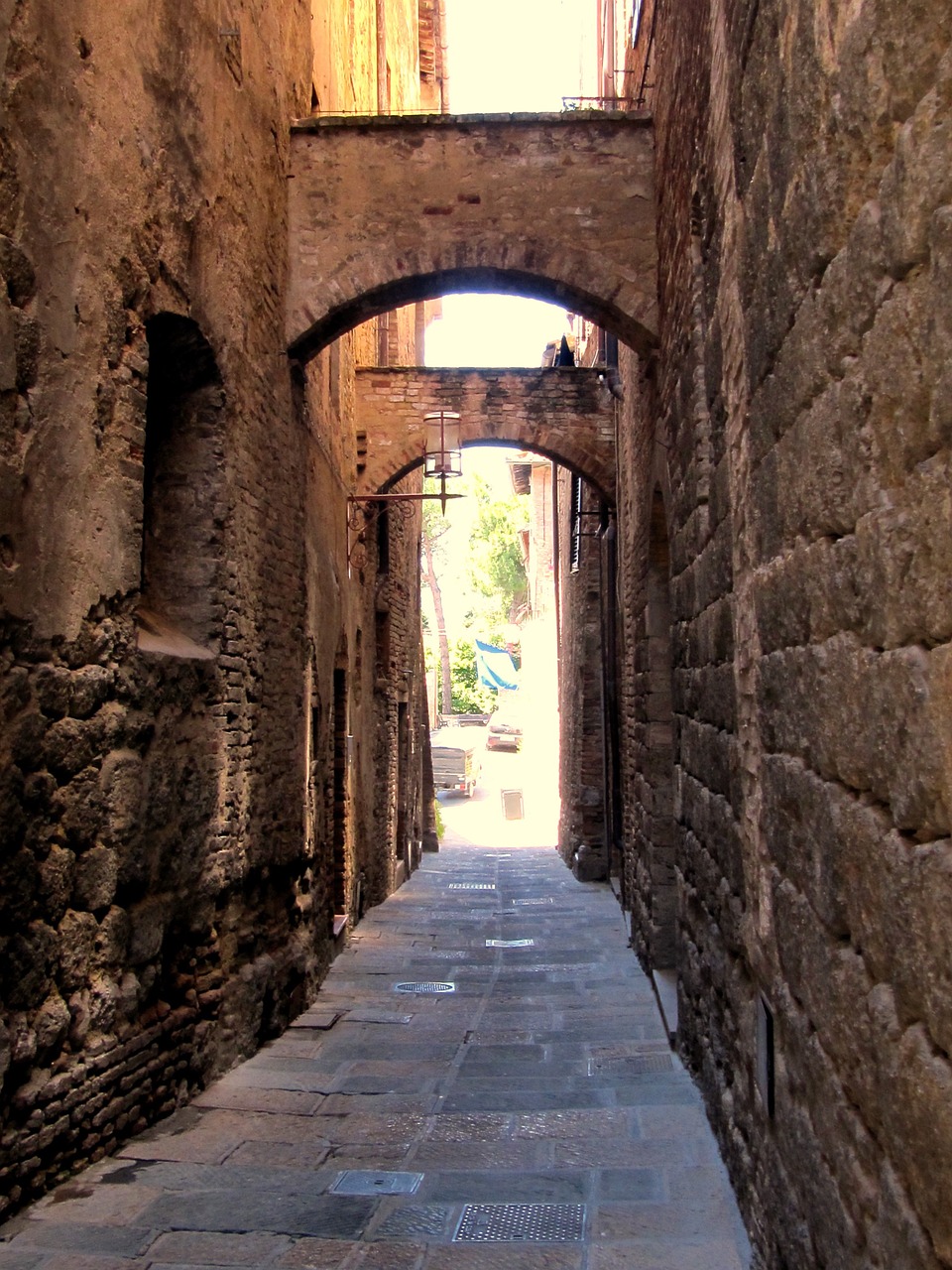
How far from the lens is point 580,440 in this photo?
1161 cm

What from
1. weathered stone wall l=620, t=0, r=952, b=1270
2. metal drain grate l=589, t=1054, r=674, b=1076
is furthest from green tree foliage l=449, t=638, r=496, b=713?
weathered stone wall l=620, t=0, r=952, b=1270

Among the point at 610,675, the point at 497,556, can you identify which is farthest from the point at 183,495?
the point at 497,556

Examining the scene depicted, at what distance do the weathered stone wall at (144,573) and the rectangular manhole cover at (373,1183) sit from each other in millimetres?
903

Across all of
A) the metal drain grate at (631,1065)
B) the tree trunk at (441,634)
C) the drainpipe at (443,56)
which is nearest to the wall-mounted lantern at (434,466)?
the metal drain grate at (631,1065)

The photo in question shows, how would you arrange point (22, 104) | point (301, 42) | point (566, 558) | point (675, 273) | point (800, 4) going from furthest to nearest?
point (566, 558), point (301, 42), point (675, 273), point (22, 104), point (800, 4)

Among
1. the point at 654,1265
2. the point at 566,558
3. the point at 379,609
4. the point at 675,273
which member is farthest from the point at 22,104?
the point at 566,558

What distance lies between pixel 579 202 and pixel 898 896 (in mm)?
6207

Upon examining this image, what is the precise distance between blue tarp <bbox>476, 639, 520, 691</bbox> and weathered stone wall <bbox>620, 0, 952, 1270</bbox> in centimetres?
3791

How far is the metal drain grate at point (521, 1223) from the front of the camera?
342cm

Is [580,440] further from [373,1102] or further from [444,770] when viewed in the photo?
[444,770]

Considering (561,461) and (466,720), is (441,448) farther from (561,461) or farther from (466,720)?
(466,720)

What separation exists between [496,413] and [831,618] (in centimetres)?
1005

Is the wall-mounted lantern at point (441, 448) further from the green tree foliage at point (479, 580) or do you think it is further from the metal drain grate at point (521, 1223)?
the green tree foliage at point (479, 580)

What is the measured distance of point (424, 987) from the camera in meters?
7.31
